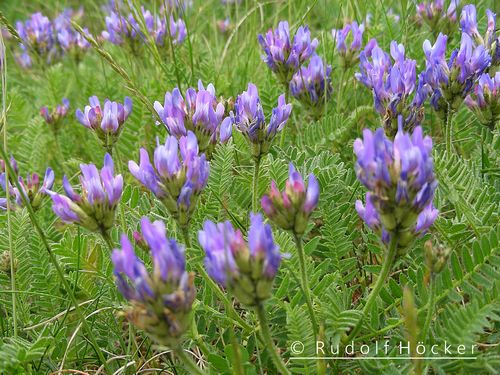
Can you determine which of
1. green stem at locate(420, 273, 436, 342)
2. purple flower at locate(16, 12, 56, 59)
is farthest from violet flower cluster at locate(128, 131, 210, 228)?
purple flower at locate(16, 12, 56, 59)

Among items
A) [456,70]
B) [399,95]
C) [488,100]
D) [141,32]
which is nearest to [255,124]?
[399,95]

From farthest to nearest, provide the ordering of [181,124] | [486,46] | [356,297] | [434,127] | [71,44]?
[71,44] < [434,127] < [486,46] < [356,297] < [181,124]

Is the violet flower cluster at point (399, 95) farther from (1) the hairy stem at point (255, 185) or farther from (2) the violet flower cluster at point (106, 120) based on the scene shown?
(2) the violet flower cluster at point (106, 120)

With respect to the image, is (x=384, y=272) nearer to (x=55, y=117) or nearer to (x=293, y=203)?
(x=293, y=203)

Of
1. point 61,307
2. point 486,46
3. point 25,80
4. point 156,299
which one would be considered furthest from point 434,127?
point 25,80

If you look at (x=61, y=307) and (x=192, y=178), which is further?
(x=61, y=307)

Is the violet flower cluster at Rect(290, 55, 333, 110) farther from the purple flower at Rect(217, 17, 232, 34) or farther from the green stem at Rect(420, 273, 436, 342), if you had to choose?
the purple flower at Rect(217, 17, 232, 34)

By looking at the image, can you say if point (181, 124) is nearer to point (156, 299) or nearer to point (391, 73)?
point (391, 73)
